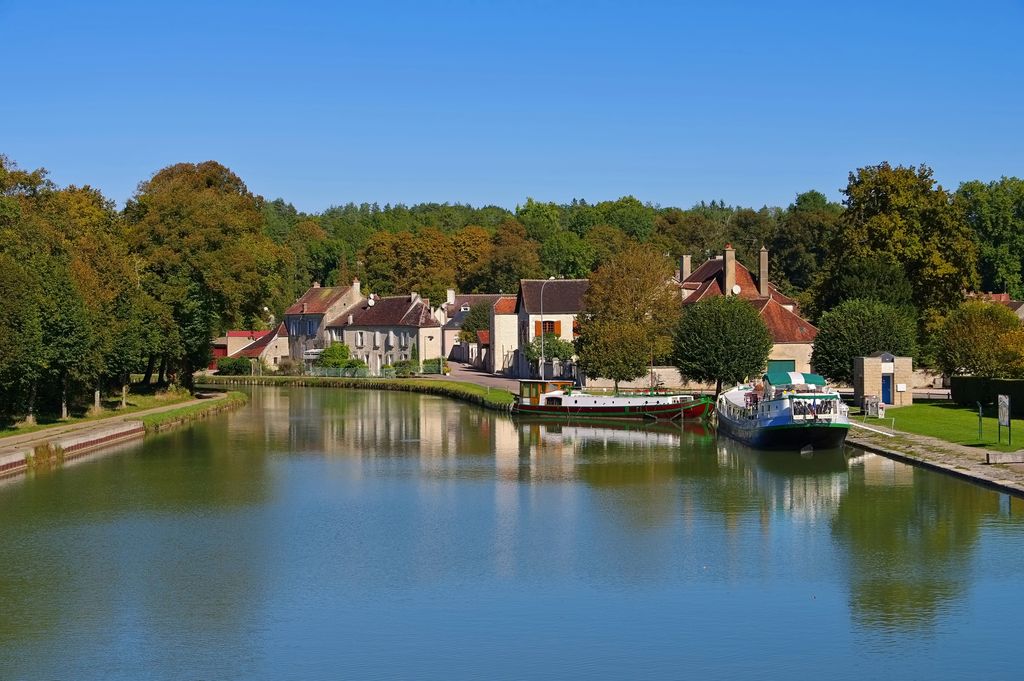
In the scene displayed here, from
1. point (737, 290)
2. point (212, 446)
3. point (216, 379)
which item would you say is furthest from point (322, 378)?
point (212, 446)

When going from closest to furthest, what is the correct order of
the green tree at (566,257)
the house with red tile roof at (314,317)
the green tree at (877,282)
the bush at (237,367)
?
the green tree at (877,282)
the bush at (237,367)
the house with red tile roof at (314,317)
the green tree at (566,257)

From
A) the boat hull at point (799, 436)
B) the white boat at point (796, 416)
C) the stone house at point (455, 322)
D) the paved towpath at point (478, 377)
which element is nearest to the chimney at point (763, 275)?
the paved towpath at point (478, 377)

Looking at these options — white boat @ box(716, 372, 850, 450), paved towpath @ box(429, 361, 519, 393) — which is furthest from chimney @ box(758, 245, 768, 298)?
white boat @ box(716, 372, 850, 450)

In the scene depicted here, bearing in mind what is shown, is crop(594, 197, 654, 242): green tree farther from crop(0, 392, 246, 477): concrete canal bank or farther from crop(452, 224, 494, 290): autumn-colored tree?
crop(0, 392, 246, 477): concrete canal bank

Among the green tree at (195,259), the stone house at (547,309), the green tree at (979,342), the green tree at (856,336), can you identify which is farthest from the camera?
the stone house at (547,309)

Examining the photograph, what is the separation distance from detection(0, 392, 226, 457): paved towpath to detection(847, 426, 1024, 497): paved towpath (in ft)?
97.6

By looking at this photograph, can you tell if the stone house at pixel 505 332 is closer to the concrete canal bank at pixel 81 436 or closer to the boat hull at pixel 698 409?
the concrete canal bank at pixel 81 436

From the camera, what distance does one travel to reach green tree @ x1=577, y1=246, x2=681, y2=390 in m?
67.2

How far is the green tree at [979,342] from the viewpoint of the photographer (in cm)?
5703

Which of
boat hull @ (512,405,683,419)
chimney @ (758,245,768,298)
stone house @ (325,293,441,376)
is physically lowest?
boat hull @ (512,405,683,419)

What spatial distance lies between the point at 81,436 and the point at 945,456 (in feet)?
105

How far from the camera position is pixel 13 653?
20625 millimetres

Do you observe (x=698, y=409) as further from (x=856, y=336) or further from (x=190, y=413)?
(x=190, y=413)

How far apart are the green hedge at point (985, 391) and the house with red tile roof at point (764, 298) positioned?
7936mm
